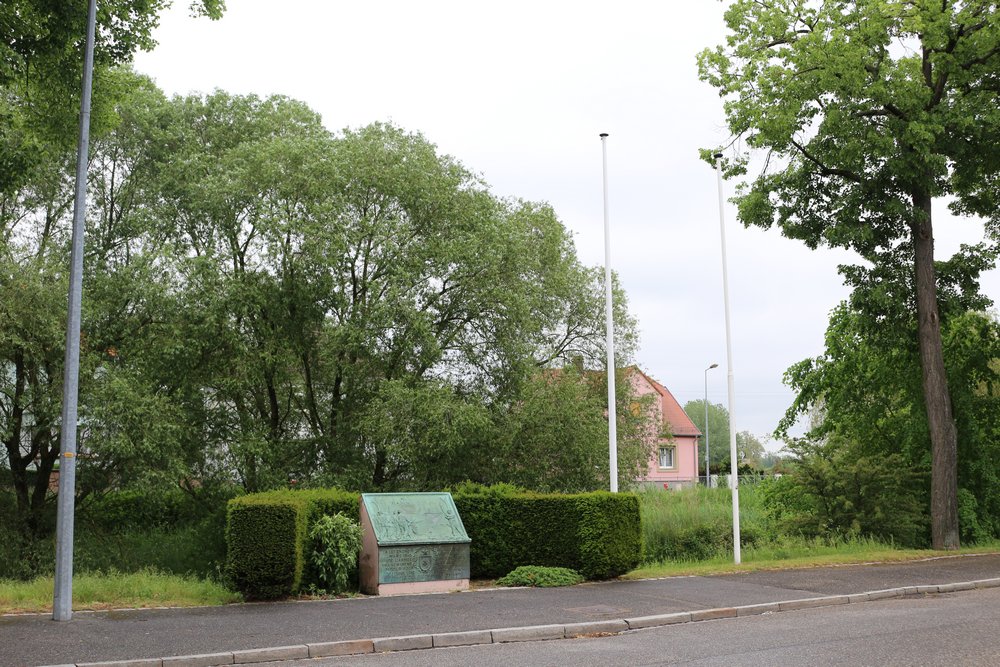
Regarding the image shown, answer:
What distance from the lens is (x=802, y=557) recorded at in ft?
62.3

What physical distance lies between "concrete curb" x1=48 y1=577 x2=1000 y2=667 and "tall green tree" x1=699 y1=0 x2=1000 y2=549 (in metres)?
9.94

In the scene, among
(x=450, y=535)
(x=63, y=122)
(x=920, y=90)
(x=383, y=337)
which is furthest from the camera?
(x=383, y=337)

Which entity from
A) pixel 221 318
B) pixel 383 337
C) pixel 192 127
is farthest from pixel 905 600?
pixel 192 127

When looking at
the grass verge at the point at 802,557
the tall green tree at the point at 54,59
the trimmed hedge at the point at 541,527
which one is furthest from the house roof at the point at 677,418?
the tall green tree at the point at 54,59

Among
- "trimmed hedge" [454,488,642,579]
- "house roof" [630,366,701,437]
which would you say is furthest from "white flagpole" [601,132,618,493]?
"house roof" [630,366,701,437]

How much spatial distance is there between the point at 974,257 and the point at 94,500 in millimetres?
22403

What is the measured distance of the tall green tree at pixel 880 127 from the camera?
20.2 meters

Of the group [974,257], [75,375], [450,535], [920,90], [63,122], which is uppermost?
[920,90]

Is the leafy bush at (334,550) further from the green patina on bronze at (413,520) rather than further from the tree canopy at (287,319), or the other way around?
the tree canopy at (287,319)

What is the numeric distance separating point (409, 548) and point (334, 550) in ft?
3.99

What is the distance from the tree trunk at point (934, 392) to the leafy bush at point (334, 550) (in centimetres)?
1475

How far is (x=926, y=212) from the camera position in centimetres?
2177

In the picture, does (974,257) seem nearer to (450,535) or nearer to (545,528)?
(545,528)

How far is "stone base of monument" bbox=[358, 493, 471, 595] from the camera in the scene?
13.9 meters
